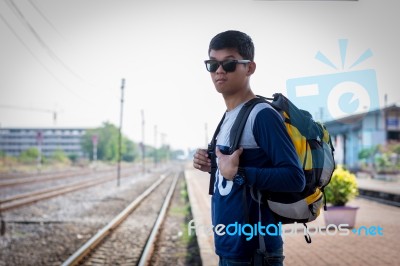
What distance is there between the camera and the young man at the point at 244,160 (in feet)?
5.01

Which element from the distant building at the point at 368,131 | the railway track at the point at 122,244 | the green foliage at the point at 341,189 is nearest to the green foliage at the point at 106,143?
the distant building at the point at 368,131

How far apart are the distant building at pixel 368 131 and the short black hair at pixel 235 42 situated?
22.8m

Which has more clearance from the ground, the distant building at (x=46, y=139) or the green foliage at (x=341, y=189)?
the distant building at (x=46, y=139)

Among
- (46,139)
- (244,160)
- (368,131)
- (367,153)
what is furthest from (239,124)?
(46,139)

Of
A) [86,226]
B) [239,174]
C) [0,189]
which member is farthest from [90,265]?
[0,189]

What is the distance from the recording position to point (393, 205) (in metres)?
12.2

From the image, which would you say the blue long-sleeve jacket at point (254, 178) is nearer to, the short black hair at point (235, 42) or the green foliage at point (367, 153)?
the short black hair at point (235, 42)

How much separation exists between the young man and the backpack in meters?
0.04

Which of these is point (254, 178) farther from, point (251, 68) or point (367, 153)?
point (367, 153)

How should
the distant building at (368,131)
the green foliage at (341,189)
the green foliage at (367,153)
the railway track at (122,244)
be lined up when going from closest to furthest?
the railway track at (122,244) < the green foliage at (341,189) < the distant building at (368,131) < the green foliage at (367,153)

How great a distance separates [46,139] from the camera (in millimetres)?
154625

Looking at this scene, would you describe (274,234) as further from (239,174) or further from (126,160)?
(126,160)

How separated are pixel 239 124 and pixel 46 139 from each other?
164587mm

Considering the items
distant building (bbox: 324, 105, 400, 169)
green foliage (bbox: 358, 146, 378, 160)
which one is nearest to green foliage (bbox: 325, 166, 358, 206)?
distant building (bbox: 324, 105, 400, 169)
